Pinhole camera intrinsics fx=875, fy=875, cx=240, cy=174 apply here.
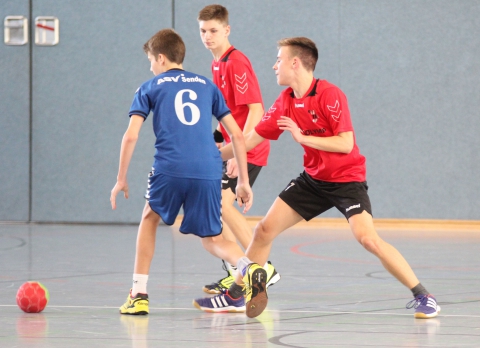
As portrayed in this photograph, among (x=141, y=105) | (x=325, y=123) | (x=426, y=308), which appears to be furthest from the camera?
(x=325, y=123)

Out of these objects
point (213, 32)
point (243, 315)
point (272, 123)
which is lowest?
point (243, 315)

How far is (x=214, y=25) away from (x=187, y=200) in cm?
164

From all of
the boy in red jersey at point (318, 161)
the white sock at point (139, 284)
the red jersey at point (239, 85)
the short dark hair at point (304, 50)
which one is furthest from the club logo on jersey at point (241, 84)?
the white sock at point (139, 284)

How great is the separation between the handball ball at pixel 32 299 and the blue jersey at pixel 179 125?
88 centimetres

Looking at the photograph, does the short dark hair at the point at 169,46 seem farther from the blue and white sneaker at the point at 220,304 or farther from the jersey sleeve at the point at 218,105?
the blue and white sneaker at the point at 220,304

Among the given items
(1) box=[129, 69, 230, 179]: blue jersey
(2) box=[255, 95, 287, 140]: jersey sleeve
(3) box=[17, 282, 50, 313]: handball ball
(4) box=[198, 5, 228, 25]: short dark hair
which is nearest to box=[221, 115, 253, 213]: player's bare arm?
(1) box=[129, 69, 230, 179]: blue jersey

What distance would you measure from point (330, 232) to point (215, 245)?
540 cm

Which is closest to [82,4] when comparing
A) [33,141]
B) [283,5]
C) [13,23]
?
[13,23]

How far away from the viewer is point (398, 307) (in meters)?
4.81

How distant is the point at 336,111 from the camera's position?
15.4 ft

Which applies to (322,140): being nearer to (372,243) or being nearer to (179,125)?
(372,243)

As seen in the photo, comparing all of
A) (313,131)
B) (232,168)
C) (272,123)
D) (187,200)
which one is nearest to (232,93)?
(232,168)

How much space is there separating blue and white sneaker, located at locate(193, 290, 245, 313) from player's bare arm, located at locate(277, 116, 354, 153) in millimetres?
922

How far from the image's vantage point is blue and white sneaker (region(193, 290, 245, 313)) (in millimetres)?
4695
